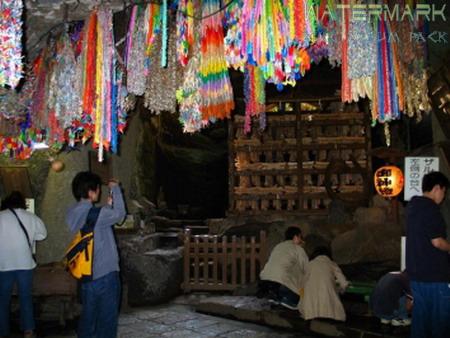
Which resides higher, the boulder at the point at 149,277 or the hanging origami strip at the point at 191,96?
the hanging origami strip at the point at 191,96

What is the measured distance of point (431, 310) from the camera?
487 cm

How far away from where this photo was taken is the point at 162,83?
18.5 feet

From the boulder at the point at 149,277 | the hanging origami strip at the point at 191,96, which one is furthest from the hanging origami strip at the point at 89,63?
the boulder at the point at 149,277

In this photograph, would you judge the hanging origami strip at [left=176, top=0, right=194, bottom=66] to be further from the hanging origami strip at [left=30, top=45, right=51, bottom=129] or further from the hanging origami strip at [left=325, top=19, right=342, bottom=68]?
the hanging origami strip at [left=30, top=45, right=51, bottom=129]

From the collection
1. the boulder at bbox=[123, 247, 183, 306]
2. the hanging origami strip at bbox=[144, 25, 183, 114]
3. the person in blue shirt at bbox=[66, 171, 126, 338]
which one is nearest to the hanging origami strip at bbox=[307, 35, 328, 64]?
the hanging origami strip at bbox=[144, 25, 183, 114]

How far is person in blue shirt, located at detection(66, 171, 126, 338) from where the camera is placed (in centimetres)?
530

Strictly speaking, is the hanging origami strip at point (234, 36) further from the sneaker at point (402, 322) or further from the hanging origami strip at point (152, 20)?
the sneaker at point (402, 322)

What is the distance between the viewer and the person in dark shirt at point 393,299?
6.95m

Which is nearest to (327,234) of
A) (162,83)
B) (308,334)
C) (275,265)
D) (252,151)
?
(252,151)

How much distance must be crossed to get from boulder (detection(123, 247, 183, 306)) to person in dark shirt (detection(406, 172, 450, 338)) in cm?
671

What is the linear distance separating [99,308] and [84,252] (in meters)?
0.71

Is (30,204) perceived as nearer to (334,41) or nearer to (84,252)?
(84,252)

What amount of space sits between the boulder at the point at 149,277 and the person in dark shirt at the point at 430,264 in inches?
264

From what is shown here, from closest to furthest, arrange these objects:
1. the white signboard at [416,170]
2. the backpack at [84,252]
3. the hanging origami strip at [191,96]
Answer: the backpack at [84,252], the hanging origami strip at [191,96], the white signboard at [416,170]
